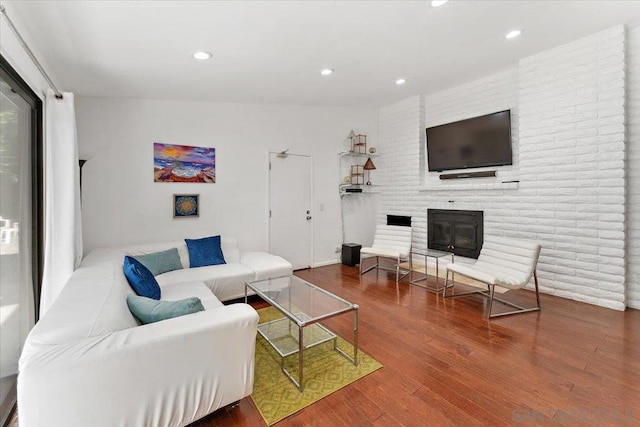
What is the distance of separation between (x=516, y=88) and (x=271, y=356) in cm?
432

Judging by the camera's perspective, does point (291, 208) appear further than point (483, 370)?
Yes

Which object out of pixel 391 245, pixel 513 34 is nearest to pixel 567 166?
pixel 513 34

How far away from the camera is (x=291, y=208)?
4727 millimetres

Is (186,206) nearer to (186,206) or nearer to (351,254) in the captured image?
(186,206)

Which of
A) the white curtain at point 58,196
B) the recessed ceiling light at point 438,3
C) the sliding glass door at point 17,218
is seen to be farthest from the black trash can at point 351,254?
the sliding glass door at point 17,218

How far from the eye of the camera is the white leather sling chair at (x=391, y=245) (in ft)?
14.4

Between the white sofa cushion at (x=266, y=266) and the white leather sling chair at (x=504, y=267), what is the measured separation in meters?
1.92

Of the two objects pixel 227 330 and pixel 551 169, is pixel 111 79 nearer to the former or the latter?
pixel 227 330

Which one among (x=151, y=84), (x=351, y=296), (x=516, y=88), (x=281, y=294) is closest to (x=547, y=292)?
(x=351, y=296)

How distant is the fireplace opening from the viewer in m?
4.21

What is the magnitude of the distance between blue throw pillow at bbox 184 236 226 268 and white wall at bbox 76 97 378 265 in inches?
17.3

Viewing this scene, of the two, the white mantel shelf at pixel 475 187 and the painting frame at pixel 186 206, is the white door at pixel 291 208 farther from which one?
the white mantel shelf at pixel 475 187

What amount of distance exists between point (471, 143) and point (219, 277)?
388 cm

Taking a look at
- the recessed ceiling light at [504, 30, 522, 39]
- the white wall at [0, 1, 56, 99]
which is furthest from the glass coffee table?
the recessed ceiling light at [504, 30, 522, 39]
